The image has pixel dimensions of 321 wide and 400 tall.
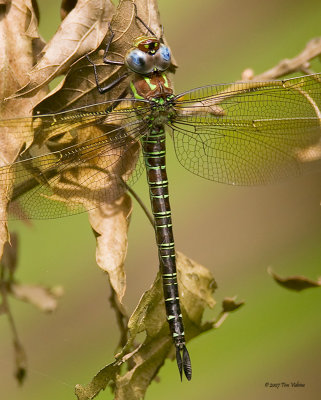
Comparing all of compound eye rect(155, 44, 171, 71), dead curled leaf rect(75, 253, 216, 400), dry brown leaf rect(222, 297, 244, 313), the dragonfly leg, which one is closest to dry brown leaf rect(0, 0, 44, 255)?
the dragonfly leg

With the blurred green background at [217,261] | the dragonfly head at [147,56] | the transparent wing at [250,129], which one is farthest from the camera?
the blurred green background at [217,261]

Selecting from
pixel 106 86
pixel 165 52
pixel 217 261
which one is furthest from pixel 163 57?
pixel 217 261

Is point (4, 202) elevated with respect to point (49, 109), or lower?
lower

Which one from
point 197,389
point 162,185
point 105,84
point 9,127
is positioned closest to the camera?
point 9,127

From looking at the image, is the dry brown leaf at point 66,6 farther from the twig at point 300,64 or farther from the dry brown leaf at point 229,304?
the dry brown leaf at point 229,304

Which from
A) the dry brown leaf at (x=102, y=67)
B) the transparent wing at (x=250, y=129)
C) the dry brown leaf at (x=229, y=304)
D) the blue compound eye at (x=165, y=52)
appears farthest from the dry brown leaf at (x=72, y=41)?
the dry brown leaf at (x=229, y=304)

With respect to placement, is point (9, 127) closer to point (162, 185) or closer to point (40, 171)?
point (40, 171)

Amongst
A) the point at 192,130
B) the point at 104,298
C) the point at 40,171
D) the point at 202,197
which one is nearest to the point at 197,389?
the point at 104,298
